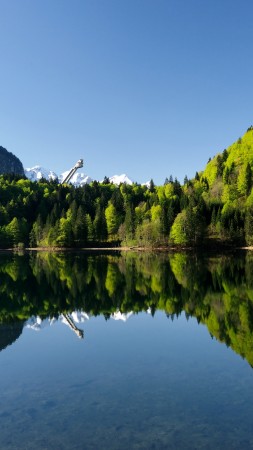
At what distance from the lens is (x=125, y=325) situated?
109 feet

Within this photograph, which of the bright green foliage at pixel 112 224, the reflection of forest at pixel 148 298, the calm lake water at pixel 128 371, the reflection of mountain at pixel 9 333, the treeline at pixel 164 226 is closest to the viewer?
the calm lake water at pixel 128 371

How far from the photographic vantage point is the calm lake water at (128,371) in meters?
14.3

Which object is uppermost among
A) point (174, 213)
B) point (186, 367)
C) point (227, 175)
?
point (227, 175)

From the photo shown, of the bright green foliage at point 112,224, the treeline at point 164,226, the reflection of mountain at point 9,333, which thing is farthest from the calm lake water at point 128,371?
the bright green foliage at point 112,224

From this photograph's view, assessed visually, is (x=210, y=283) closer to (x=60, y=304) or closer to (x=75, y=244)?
(x=60, y=304)

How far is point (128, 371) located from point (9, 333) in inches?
517

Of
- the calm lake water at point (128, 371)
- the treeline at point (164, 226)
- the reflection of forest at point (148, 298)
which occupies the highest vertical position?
the treeline at point (164, 226)

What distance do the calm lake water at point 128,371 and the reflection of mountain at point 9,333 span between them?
8 centimetres

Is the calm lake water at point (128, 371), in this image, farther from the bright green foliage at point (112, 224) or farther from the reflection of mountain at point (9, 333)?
the bright green foliage at point (112, 224)

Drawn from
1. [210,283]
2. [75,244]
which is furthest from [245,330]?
[75,244]

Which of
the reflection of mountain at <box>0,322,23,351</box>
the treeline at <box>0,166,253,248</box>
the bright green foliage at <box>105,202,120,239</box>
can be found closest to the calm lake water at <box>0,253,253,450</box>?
the reflection of mountain at <box>0,322,23,351</box>

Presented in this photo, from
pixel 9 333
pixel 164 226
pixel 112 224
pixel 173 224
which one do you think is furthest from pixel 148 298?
pixel 112 224

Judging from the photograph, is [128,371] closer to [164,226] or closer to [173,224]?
[173,224]

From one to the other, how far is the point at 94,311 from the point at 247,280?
81.5ft
